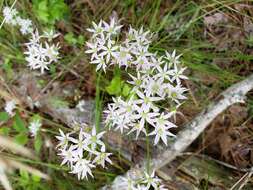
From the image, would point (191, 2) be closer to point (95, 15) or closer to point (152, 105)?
point (95, 15)

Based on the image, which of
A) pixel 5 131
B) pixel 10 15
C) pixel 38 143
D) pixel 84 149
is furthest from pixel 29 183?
pixel 10 15

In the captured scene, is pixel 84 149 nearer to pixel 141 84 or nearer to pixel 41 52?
pixel 141 84

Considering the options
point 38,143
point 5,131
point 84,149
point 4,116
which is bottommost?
point 84,149

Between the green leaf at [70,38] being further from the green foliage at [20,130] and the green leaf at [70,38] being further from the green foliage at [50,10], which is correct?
the green foliage at [20,130]

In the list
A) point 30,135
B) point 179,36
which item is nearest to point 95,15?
point 179,36

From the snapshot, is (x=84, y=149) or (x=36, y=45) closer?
(x=84, y=149)

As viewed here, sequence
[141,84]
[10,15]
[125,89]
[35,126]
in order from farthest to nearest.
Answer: [35,126]
[10,15]
[125,89]
[141,84]

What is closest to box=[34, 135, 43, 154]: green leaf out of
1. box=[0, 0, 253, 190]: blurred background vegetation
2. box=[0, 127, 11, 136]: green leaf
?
box=[0, 0, 253, 190]: blurred background vegetation

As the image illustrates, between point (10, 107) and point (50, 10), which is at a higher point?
point (50, 10)
